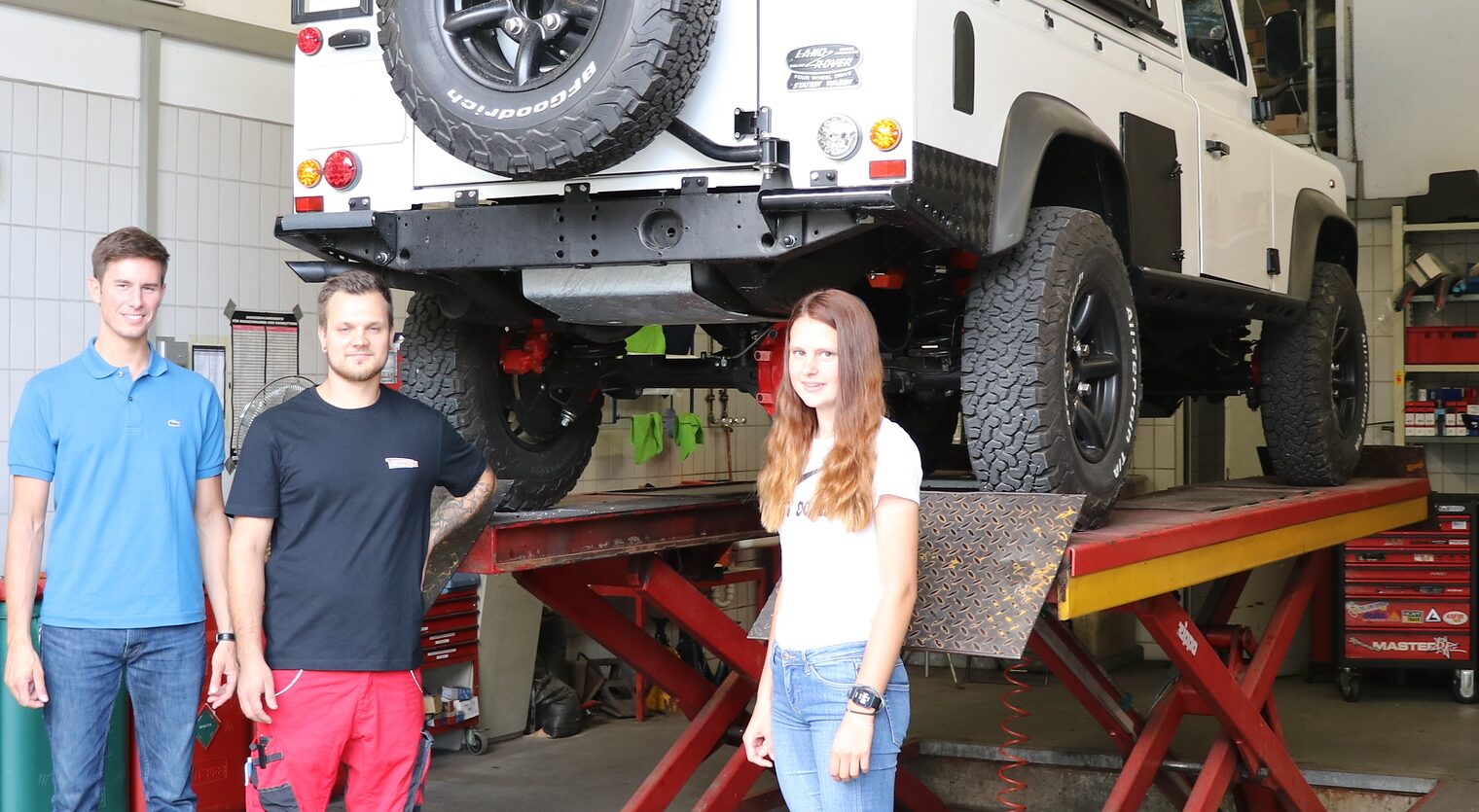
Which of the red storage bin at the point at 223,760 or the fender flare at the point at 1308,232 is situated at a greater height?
the fender flare at the point at 1308,232

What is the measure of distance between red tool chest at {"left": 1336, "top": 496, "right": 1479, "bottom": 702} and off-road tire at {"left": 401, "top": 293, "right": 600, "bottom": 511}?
225 inches

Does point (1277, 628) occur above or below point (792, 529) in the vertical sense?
below

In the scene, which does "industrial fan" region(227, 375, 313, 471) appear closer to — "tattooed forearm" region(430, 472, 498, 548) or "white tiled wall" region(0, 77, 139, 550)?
"white tiled wall" region(0, 77, 139, 550)

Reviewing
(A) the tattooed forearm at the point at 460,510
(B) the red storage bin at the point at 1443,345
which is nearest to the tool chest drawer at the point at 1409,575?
(B) the red storage bin at the point at 1443,345

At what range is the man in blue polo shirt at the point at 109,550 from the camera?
128 inches

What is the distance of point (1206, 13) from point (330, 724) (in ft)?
12.7

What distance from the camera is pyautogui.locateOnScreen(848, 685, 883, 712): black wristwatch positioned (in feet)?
8.22

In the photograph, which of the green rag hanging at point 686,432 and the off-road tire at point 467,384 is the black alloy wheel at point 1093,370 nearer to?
the off-road tire at point 467,384

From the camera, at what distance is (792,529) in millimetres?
2725

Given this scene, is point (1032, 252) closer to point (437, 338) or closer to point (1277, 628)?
point (437, 338)

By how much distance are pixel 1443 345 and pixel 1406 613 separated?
63.6 inches

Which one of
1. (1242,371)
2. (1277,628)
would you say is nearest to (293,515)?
(1277,628)

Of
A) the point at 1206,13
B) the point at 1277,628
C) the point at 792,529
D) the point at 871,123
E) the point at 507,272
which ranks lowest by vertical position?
the point at 1277,628

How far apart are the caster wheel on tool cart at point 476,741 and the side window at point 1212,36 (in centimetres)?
426
